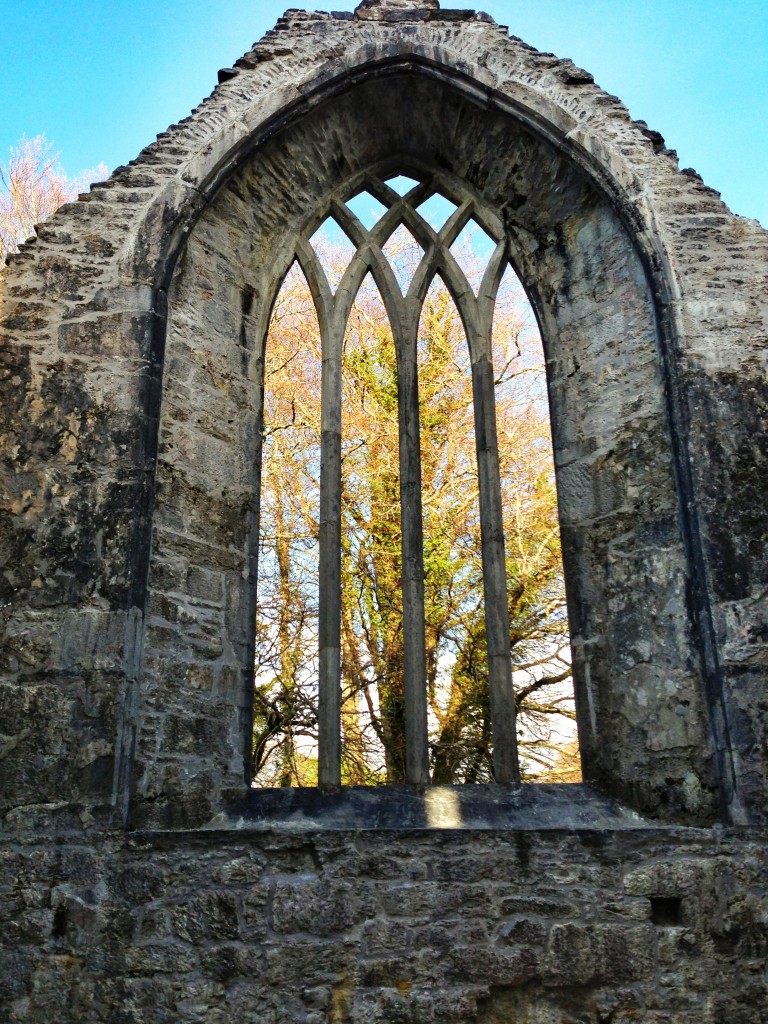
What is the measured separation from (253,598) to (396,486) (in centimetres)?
394

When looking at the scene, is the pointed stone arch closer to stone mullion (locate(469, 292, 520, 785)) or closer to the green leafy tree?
stone mullion (locate(469, 292, 520, 785))

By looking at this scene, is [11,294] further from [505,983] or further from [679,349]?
[505,983]

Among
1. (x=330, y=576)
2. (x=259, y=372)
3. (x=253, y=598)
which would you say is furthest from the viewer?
(x=259, y=372)

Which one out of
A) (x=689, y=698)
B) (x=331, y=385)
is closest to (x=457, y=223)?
(x=331, y=385)

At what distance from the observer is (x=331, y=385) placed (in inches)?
174

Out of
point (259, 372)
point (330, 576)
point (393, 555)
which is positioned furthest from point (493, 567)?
point (393, 555)

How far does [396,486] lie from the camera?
26.4 feet

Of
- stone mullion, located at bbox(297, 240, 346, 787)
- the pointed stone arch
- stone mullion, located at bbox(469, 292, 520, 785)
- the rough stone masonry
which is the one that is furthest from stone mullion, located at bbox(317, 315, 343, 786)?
stone mullion, located at bbox(469, 292, 520, 785)

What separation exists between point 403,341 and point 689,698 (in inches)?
86.4

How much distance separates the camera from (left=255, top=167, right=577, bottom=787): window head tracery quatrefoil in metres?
3.93

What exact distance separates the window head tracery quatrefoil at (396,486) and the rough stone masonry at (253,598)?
196 mm

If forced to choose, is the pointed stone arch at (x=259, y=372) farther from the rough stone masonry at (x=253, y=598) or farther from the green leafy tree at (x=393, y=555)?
the green leafy tree at (x=393, y=555)

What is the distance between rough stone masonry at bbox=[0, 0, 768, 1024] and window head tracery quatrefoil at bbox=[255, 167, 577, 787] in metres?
0.20

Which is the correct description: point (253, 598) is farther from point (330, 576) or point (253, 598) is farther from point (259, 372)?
point (259, 372)
